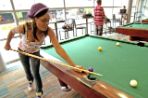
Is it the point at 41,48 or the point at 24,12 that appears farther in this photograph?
the point at 24,12

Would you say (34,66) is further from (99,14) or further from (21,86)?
(99,14)

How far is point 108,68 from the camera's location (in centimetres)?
137

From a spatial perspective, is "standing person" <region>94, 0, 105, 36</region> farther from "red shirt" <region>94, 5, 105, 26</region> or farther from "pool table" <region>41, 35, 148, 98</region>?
"pool table" <region>41, 35, 148, 98</region>

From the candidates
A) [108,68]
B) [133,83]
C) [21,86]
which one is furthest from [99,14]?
[133,83]

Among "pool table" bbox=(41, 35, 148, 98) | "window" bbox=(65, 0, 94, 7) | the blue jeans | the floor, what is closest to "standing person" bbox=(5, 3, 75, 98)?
the blue jeans

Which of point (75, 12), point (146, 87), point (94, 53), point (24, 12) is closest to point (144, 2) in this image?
point (75, 12)

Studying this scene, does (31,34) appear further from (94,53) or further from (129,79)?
(129,79)

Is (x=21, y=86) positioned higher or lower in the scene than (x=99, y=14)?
lower

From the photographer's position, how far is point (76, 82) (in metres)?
1.28

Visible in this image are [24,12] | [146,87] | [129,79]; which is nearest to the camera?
[146,87]

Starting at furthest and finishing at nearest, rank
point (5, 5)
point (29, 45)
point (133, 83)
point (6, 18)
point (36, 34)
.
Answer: point (6, 18) → point (5, 5) → point (29, 45) → point (36, 34) → point (133, 83)

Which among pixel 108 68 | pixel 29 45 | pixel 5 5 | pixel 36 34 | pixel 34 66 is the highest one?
pixel 5 5

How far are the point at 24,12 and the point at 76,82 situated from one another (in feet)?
9.89

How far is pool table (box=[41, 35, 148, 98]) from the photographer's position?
1.05 metres
